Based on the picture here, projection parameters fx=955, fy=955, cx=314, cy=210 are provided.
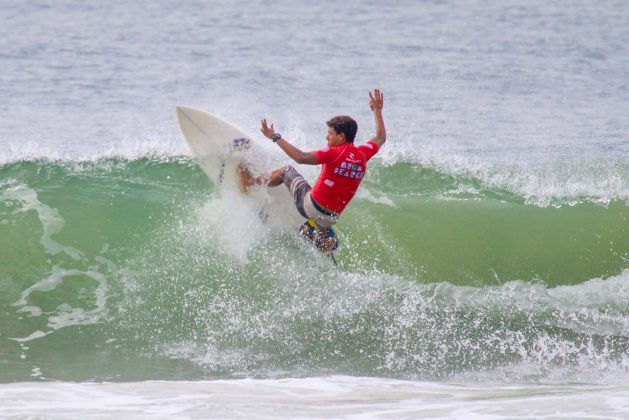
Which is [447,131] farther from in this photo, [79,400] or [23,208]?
[79,400]

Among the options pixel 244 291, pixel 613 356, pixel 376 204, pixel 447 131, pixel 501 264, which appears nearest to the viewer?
pixel 613 356

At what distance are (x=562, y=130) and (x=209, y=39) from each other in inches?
400

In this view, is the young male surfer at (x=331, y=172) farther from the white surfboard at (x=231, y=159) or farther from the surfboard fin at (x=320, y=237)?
the white surfboard at (x=231, y=159)

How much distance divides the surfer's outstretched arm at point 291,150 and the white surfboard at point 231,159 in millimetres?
1165

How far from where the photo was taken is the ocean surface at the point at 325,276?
22.8ft

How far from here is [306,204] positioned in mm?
8195

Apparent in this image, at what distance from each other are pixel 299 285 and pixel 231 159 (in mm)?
1427

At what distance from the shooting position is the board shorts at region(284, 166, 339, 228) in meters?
8.14

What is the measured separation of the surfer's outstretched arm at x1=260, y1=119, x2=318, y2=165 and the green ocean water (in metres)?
1.31

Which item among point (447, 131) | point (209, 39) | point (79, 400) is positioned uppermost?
point (209, 39)

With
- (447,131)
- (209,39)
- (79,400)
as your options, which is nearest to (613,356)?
(79,400)

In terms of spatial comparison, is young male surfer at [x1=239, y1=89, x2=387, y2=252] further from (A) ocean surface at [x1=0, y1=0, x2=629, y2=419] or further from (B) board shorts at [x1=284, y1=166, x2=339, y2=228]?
(A) ocean surface at [x1=0, y1=0, x2=629, y2=419]

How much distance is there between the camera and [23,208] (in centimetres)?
1018

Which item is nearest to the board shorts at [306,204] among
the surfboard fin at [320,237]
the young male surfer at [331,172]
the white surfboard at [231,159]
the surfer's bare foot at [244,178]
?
the young male surfer at [331,172]
